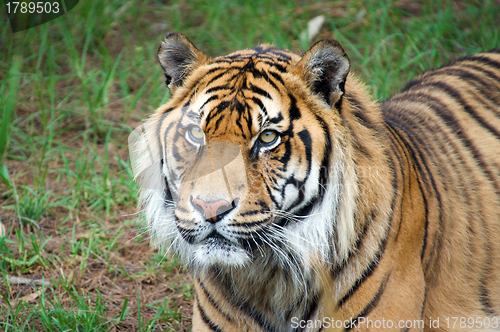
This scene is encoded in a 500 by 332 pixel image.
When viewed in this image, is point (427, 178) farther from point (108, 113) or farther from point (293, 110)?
point (108, 113)

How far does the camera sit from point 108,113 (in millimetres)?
4203

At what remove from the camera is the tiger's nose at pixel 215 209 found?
5.56 ft

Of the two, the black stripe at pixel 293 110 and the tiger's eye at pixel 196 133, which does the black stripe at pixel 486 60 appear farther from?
the tiger's eye at pixel 196 133

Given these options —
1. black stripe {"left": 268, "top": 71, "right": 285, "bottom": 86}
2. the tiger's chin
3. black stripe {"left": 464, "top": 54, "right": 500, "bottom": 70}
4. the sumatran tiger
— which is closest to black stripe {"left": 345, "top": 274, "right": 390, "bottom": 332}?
the sumatran tiger

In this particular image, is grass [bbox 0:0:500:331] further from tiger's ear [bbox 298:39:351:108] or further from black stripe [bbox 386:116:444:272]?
black stripe [bbox 386:116:444:272]

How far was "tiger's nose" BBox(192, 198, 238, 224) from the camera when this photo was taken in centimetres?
169

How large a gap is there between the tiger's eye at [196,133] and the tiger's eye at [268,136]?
0.80 feet

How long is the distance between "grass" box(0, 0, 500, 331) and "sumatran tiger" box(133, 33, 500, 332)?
68cm

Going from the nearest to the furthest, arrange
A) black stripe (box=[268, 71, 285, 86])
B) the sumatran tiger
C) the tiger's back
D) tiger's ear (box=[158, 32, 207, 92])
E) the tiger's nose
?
the tiger's nose
the sumatran tiger
black stripe (box=[268, 71, 285, 86])
tiger's ear (box=[158, 32, 207, 92])
the tiger's back

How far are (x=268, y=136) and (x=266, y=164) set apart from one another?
0.10m

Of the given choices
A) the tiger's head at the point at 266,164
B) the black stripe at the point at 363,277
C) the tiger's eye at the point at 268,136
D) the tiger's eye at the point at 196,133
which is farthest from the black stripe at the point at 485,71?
the tiger's eye at the point at 196,133

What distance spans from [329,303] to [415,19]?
3360 mm

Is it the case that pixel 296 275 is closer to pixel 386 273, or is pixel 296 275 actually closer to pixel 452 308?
pixel 386 273

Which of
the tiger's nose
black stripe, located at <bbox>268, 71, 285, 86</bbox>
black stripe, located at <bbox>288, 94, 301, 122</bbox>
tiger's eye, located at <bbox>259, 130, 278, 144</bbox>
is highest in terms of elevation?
black stripe, located at <bbox>268, 71, 285, 86</bbox>
